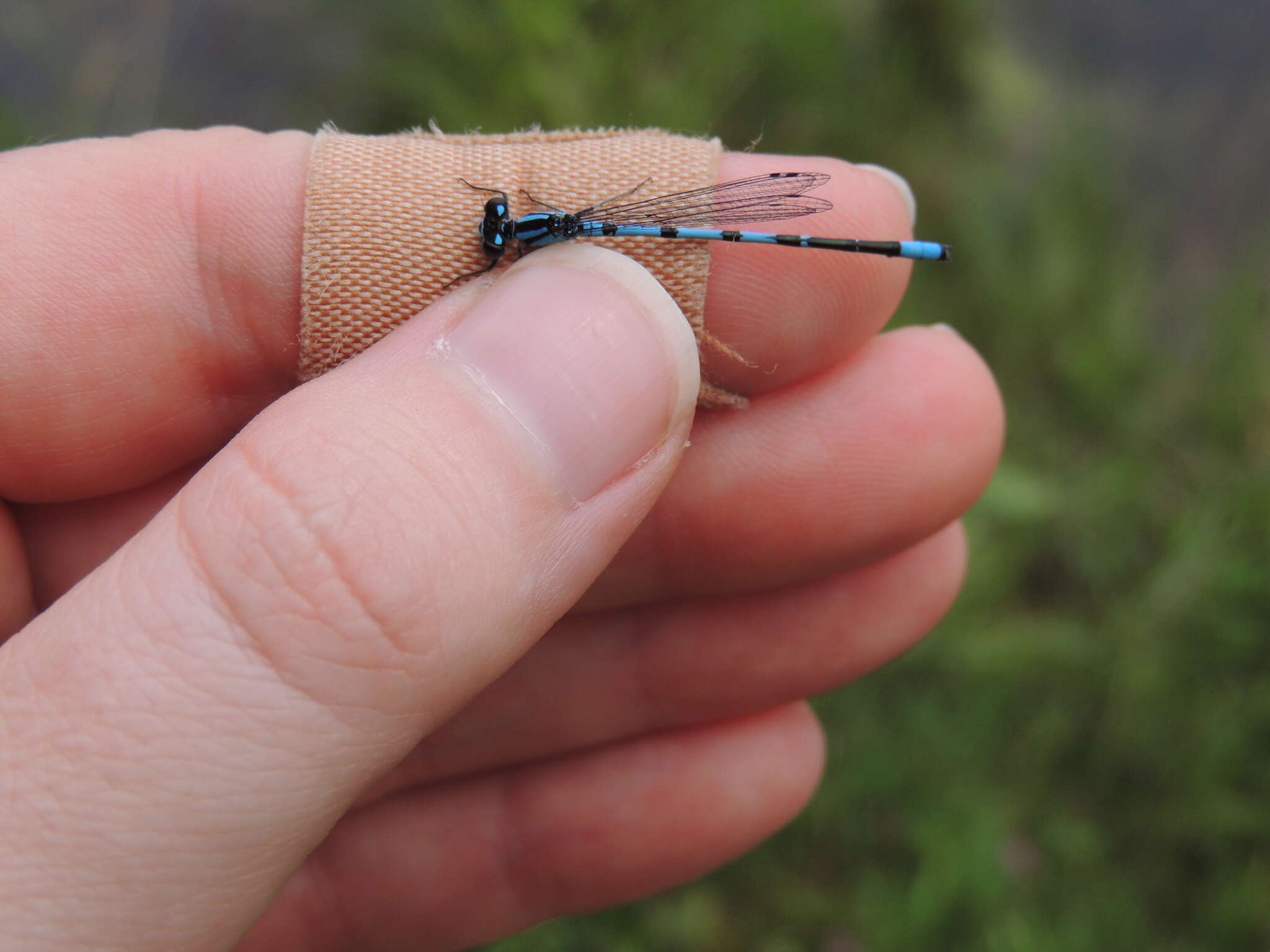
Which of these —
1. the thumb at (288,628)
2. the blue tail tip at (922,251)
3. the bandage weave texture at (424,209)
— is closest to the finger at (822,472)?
the blue tail tip at (922,251)

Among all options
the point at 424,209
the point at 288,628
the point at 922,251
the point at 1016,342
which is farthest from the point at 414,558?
the point at 1016,342

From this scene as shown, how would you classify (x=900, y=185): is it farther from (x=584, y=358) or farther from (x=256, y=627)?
(x=256, y=627)

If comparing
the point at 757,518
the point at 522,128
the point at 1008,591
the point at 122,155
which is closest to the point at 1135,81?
the point at 1008,591

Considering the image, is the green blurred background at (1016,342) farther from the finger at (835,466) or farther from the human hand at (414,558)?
the finger at (835,466)

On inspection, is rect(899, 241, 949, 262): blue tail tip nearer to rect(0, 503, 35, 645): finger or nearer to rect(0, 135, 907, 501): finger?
rect(0, 135, 907, 501): finger

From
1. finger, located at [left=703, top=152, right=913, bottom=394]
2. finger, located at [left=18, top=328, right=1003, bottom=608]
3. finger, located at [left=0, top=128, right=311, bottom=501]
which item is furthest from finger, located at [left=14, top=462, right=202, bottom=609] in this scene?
finger, located at [left=703, top=152, right=913, bottom=394]
